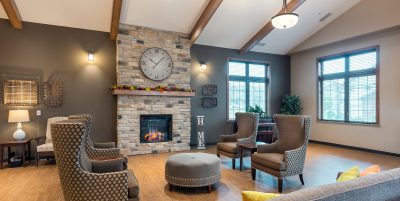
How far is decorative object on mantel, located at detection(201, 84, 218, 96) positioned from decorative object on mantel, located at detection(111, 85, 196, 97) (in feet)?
1.91

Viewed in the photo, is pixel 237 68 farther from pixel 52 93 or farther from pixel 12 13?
pixel 12 13

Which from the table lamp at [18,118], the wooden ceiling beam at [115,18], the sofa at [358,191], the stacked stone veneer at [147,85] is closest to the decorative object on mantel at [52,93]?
the table lamp at [18,118]

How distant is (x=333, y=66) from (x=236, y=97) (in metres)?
3.17

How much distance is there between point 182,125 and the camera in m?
6.52

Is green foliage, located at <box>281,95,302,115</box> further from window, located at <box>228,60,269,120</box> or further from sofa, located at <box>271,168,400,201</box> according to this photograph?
sofa, located at <box>271,168,400,201</box>

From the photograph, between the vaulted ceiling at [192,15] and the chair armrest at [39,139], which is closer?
the chair armrest at [39,139]

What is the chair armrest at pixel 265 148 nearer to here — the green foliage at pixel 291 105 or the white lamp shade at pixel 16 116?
the green foliage at pixel 291 105

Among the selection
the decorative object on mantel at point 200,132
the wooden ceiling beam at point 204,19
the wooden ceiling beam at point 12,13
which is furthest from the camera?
the decorative object on mantel at point 200,132

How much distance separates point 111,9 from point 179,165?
4.04 metres

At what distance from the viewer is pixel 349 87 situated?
22.3 ft

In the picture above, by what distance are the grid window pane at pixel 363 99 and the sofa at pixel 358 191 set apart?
6.15m

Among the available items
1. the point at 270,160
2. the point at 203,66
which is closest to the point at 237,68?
the point at 203,66

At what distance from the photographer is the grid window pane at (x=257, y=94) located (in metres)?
7.96

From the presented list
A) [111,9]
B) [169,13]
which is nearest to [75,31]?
[111,9]
